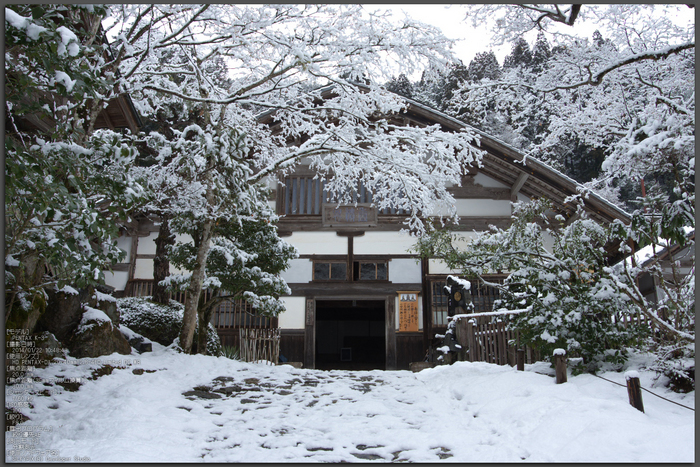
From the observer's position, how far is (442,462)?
11.0 feet

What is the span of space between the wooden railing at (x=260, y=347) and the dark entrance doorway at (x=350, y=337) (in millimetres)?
6808

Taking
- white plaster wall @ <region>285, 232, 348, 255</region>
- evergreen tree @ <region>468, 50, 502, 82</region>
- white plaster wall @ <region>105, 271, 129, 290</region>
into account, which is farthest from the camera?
evergreen tree @ <region>468, 50, 502, 82</region>

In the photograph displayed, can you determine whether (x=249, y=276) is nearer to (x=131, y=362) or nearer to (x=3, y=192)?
(x=131, y=362)

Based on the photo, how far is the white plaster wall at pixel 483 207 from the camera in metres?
13.0

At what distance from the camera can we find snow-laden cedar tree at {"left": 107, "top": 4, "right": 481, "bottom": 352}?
6133 millimetres

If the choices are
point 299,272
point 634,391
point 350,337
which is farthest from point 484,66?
point 634,391

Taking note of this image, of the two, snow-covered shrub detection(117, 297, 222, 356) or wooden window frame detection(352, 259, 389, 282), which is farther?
wooden window frame detection(352, 259, 389, 282)

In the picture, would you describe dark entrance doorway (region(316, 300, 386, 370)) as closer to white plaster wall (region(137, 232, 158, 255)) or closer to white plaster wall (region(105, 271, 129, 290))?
white plaster wall (region(137, 232, 158, 255))

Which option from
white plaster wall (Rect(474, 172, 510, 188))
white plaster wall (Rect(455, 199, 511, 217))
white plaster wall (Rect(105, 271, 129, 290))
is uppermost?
white plaster wall (Rect(474, 172, 510, 188))

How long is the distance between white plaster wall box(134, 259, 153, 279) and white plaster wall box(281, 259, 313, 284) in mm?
3648

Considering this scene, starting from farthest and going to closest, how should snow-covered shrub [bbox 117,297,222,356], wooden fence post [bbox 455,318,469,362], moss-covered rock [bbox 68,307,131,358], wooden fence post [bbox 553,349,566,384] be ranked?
snow-covered shrub [bbox 117,297,222,356], wooden fence post [bbox 455,318,469,362], moss-covered rock [bbox 68,307,131,358], wooden fence post [bbox 553,349,566,384]

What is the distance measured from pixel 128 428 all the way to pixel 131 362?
2.90m

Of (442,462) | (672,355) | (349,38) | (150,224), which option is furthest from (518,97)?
(150,224)

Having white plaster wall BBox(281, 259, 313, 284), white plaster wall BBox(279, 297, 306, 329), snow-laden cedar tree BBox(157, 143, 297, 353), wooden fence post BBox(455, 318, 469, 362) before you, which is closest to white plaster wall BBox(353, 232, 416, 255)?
white plaster wall BBox(281, 259, 313, 284)
